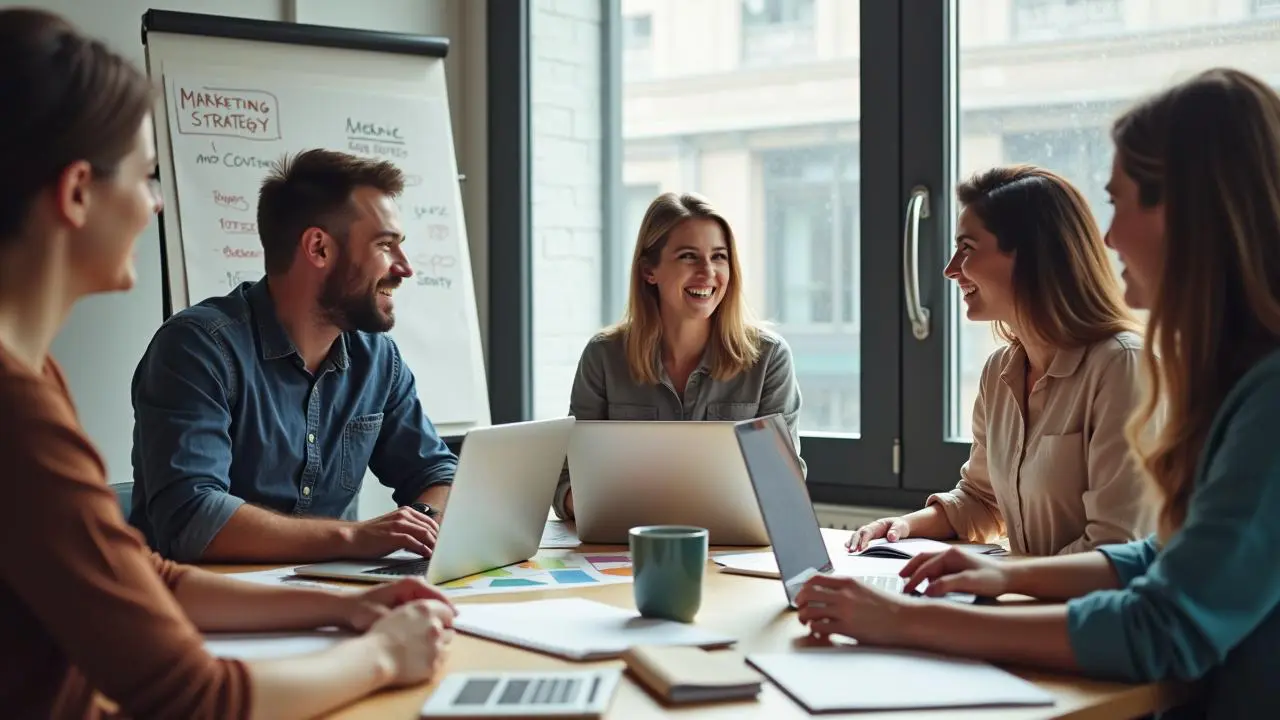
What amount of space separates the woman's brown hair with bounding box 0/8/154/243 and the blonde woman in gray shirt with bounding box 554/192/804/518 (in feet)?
Answer: 5.18

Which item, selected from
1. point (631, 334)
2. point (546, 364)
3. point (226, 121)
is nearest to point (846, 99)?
point (631, 334)

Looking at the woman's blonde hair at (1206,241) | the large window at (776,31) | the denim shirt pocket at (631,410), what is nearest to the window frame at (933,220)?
the large window at (776,31)

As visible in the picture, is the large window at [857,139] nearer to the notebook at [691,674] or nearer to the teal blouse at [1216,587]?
the teal blouse at [1216,587]

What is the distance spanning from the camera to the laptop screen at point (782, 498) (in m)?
1.41

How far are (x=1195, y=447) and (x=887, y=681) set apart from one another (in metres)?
0.45

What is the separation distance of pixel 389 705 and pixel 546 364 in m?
2.62

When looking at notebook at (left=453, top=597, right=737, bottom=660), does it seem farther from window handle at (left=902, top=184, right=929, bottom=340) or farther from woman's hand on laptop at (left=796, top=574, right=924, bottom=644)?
window handle at (left=902, top=184, right=929, bottom=340)

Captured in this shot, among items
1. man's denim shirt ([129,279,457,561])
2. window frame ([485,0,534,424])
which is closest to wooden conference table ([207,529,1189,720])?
man's denim shirt ([129,279,457,561])

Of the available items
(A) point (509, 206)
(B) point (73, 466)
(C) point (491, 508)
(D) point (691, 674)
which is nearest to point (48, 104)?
(B) point (73, 466)

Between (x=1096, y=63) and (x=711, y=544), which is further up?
(x=1096, y=63)

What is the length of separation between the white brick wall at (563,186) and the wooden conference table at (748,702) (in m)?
2.17

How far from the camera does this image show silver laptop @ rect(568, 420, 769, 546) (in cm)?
181

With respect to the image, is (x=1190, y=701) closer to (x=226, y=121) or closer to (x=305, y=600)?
(x=305, y=600)

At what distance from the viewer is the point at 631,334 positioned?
2621 mm
